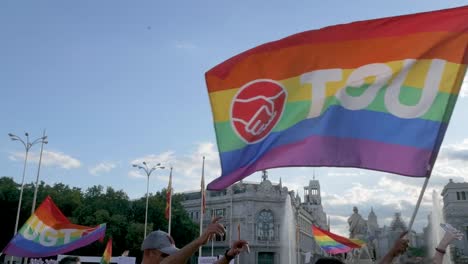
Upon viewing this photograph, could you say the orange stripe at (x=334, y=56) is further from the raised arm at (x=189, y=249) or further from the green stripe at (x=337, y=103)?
the raised arm at (x=189, y=249)

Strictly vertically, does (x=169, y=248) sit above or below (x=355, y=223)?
below

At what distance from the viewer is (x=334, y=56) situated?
5.68 meters

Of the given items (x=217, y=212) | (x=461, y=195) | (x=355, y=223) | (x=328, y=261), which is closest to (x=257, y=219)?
(x=217, y=212)

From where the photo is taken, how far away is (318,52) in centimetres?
572

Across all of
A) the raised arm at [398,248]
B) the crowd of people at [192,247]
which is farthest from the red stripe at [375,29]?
the raised arm at [398,248]

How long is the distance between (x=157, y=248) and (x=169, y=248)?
92mm

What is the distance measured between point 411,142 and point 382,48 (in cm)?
117

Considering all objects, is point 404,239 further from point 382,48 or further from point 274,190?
point 274,190

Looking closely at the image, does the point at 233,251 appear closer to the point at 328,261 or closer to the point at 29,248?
the point at 328,261

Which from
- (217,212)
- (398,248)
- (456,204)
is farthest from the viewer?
(456,204)

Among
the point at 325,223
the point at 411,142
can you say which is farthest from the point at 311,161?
the point at 325,223

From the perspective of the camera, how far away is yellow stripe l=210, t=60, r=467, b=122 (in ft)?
16.5

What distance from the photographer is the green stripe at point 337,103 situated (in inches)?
194

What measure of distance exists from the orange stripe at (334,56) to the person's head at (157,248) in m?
2.69
